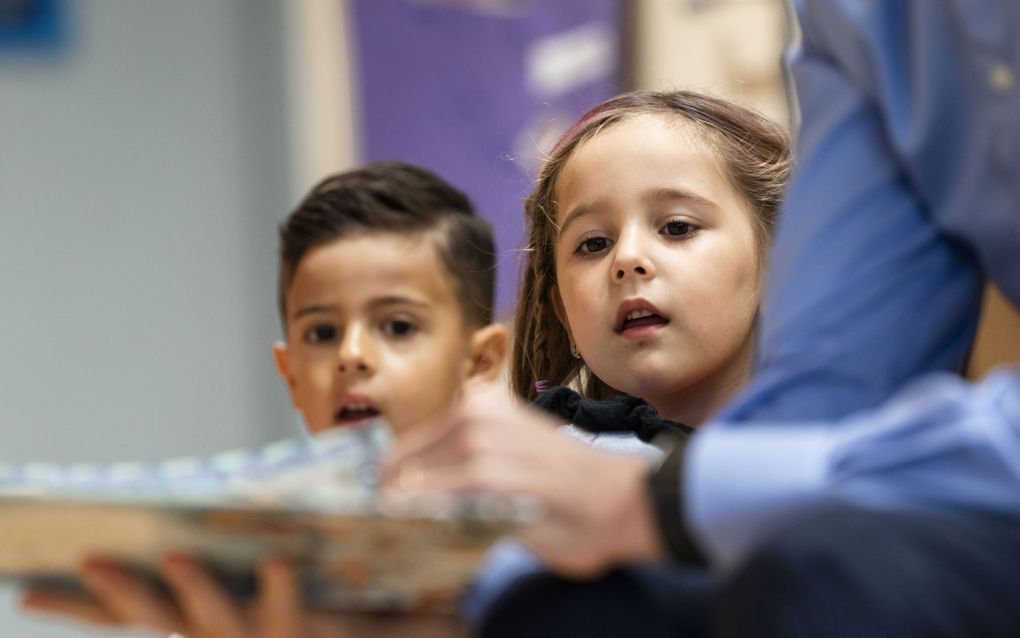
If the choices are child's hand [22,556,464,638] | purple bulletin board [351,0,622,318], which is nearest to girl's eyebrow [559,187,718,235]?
child's hand [22,556,464,638]

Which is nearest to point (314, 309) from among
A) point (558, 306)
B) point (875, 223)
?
point (558, 306)

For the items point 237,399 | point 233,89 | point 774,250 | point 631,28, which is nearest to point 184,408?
point 237,399

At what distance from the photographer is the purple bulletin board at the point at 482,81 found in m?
3.48

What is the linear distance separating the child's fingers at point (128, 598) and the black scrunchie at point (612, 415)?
2.06 feet

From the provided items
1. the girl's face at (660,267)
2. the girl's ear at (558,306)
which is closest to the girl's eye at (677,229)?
the girl's face at (660,267)

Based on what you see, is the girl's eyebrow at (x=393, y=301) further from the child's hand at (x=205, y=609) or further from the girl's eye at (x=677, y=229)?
the child's hand at (x=205, y=609)

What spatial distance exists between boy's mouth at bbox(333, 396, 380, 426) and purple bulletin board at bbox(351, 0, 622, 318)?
1.65m

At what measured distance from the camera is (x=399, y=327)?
72.5 inches

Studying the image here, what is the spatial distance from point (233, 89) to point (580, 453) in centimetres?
318

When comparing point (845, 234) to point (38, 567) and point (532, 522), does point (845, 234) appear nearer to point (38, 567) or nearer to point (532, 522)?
point (532, 522)

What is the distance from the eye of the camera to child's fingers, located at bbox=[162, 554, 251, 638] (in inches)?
32.1

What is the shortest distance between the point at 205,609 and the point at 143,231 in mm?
3024

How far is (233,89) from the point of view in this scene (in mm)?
3805

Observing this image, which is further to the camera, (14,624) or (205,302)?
(205,302)
